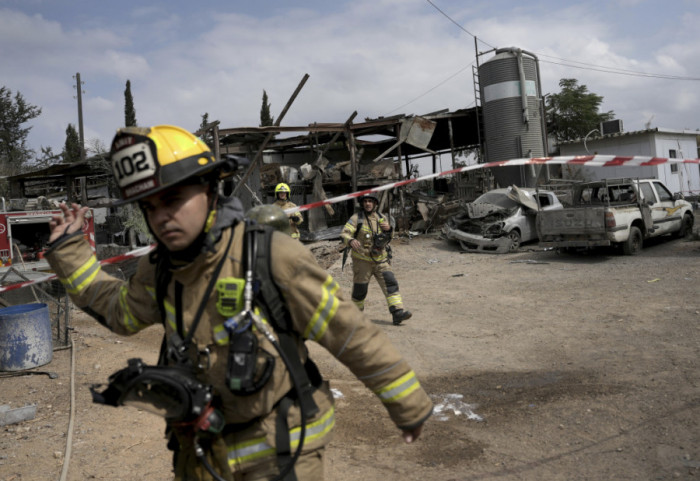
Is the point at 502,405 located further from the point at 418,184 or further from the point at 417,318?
the point at 418,184

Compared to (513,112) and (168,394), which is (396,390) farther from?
(513,112)

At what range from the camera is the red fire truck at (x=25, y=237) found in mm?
9930

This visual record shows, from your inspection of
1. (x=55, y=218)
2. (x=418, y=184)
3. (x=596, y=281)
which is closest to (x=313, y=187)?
(x=418, y=184)

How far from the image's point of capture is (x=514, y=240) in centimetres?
1528

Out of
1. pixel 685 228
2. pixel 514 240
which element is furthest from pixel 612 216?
pixel 685 228

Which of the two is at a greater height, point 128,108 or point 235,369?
point 128,108

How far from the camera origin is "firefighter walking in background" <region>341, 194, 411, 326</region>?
7.85m

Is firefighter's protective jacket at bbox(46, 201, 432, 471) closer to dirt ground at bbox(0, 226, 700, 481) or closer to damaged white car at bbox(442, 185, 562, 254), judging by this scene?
dirt ground at bbox(0, 226, 700, 481)

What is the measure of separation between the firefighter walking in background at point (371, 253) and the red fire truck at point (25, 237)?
437cm

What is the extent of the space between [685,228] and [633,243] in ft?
10.6

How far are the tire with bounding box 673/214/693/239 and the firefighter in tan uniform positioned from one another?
16.0 m

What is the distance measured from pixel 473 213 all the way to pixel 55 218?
14649 mm

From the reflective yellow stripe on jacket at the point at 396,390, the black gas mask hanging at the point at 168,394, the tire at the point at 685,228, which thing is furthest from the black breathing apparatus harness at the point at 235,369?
the tire at the point at 685,228

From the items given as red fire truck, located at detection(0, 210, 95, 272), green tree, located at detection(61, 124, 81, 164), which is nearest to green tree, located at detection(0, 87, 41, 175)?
green tree, located at detection(61, 124, 81, 164)
